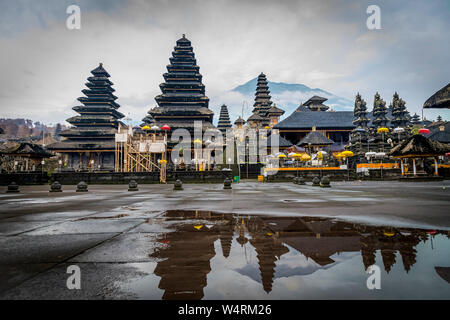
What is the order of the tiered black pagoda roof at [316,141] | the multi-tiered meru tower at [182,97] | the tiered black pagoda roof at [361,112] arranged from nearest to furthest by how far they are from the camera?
the tiered black pagoda roof at [316,141] < the multi-tiered meru tower at [182,97] < the tiered black pagoda roof at [361,112]

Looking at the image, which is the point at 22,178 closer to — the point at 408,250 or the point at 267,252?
the point at 267,252

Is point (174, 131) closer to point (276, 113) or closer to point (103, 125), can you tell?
point (103, 125)

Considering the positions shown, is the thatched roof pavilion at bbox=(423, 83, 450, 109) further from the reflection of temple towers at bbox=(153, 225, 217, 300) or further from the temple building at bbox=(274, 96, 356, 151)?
the temple building at bbox=(274, 96, 356, 151)

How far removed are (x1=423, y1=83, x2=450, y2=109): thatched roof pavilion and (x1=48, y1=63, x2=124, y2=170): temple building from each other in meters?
34.1

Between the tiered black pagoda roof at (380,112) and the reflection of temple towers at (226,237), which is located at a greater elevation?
the tiered black pagoda roof at (380,112)

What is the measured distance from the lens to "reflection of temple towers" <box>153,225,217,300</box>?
4.99 ft

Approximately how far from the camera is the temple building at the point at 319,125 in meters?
37.2

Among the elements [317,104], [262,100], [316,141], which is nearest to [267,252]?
[316,141]

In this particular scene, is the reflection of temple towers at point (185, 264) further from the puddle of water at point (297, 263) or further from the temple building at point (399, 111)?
the temple building at point (399, 111)

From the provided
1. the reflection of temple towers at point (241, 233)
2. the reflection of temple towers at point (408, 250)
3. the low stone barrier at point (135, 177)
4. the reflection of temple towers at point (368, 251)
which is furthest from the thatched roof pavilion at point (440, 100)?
the low stone barrier at point (135, 177)

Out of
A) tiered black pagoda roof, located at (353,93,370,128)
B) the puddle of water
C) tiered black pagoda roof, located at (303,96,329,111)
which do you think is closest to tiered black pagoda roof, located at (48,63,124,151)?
the puddle of water

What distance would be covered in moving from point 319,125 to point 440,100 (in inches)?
1253

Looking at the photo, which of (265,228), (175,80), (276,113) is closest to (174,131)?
(175,80)
